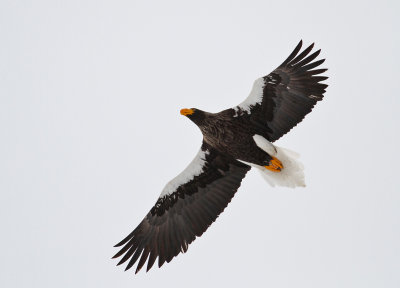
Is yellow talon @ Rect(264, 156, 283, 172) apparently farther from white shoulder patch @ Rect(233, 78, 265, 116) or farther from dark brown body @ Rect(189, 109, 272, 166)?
white shoulder patch @ Rect(233, 78, 265, 116)

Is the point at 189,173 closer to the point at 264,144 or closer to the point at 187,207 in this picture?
the point at 187,207

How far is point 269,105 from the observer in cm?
946

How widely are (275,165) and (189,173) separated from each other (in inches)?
62.2

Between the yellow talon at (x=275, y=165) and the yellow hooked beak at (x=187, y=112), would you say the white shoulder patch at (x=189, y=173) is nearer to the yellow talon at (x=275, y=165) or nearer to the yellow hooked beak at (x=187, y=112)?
the yellow hooked beak at (x=187, y=112)

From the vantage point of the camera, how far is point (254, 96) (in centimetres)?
938

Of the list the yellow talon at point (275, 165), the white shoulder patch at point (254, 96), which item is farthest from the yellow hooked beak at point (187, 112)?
the yellow talon at point (275, 165)

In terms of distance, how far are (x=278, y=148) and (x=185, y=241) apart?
2.33m

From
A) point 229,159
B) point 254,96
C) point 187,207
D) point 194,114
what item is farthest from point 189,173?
point 254,96

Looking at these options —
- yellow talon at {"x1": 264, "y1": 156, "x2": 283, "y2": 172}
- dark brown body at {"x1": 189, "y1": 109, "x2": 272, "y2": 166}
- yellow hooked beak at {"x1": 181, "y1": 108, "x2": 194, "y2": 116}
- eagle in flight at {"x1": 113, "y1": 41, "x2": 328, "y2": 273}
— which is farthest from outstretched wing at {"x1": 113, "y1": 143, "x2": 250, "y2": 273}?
yellow hooked beak at {"x1": 181, "y1": 108, "x2": 194, "y2": 116}

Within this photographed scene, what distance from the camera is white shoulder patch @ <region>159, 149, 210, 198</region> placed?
9945 mm

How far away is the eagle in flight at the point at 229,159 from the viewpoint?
369 inches

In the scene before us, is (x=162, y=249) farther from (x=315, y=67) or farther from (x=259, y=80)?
(x=315, y=67)

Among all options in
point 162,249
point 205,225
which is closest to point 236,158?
point 205,225

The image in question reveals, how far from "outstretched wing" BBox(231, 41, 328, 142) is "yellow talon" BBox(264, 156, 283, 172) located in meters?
0.37
